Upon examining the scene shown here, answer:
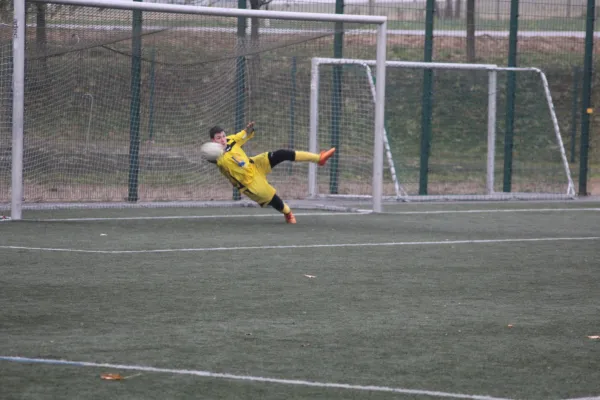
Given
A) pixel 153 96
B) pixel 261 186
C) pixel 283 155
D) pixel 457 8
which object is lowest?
pixel 261 186

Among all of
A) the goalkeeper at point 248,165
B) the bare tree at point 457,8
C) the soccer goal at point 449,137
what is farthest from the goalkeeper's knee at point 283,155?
the bare tree at point 457,8

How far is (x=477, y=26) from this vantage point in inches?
754

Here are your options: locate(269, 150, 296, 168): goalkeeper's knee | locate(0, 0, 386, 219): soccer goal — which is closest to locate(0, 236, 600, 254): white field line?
locate(269, 150, 296, 168): goalkeeper's knee

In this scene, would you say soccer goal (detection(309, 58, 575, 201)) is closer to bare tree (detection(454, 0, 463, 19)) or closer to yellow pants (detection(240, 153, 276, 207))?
bare tree (detection(454, 0, 463, 19))

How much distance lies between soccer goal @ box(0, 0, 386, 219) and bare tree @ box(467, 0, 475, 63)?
12.6 ft

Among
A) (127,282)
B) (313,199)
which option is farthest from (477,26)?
(127,282)

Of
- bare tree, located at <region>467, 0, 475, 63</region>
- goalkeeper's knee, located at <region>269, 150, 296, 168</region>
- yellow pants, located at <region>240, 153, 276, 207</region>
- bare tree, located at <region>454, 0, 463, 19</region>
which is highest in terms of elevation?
bare tree, located at <region>454, 0, 463, 19</region>

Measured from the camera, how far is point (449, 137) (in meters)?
18.7

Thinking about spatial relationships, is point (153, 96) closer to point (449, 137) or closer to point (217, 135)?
point (217, 135)

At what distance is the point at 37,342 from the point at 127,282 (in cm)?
217

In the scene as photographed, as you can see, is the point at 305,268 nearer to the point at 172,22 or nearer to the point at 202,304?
the point at 202,304

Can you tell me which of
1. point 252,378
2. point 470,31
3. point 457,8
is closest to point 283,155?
point 252,378

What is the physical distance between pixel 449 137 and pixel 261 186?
23.2ft

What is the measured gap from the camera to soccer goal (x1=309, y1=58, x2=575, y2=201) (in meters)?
16.4
